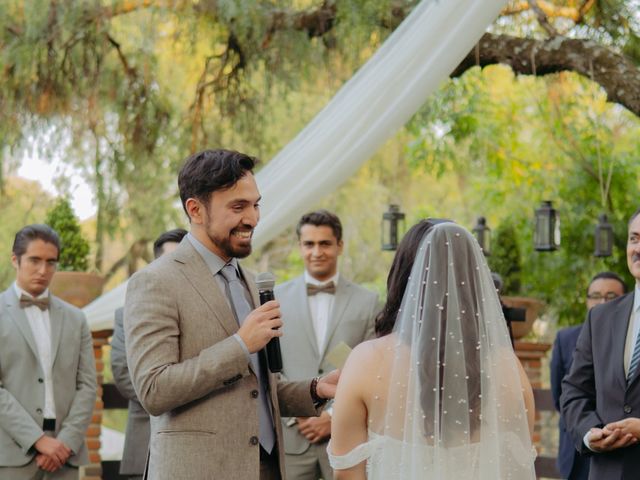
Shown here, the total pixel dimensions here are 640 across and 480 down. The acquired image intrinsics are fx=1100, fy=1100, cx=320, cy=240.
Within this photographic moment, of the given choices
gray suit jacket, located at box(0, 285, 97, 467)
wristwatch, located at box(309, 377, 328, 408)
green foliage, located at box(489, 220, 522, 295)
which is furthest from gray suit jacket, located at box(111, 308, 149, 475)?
green foliage, located at box(489, 220, 522, 295)

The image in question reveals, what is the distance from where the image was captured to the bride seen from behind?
3.00 m

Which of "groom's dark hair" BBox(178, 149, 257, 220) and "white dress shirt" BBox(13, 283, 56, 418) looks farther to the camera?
"white dress shirt" BBox(13, 283, 56, 418)

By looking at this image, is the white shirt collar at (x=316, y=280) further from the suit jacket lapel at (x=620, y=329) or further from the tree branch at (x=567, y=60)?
the tree branch at (x=567, y=60)

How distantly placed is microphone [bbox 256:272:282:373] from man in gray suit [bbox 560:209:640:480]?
1.70 meters

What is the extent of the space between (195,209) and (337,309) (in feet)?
7.99

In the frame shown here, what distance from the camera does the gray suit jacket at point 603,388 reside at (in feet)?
14.6

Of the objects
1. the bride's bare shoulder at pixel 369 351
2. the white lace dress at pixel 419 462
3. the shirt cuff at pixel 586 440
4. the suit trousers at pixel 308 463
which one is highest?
the bride's bare shoulder at pixel 369 351

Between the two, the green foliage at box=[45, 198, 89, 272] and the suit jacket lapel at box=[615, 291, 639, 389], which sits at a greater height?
the green foliage at box=[45, 198, 89, 272]

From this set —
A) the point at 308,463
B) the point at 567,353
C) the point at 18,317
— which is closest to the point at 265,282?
the point at 308,463

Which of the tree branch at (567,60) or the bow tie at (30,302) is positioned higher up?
the tree branch at (567,60)

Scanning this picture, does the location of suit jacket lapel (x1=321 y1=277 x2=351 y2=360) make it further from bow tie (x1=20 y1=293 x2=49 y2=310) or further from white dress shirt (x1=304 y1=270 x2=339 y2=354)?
bow tie (x1=20 y1=293 x2=49 y2=310)

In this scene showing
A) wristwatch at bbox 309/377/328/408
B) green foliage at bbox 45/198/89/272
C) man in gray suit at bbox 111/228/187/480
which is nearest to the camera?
wristwatch at bbox 309/377/328/408

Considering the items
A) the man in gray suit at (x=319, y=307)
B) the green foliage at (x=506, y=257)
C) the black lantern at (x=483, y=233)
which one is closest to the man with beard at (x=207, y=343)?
the man in gray suit at (x=319, y=307)

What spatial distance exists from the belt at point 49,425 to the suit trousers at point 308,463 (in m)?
1.24
